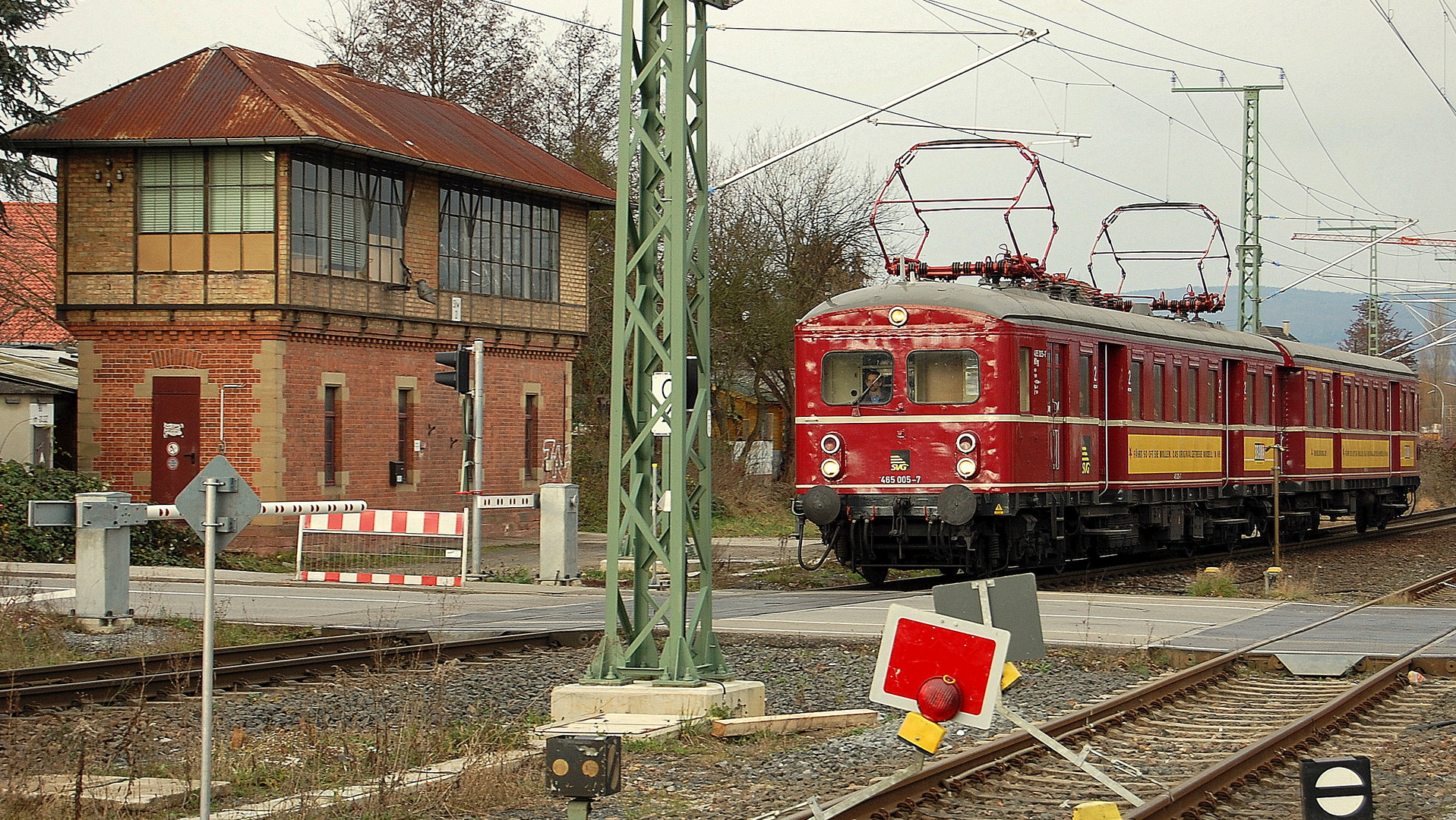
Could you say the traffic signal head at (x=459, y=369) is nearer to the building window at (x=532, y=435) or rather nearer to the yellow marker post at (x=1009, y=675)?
the building window at (x=532, y=435)

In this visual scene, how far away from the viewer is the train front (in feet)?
66.8

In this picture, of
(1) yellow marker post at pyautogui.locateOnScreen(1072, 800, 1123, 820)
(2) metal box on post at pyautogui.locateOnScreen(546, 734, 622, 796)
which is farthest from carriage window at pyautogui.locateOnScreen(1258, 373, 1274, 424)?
(2) metal box on post at pyautogui.locateOnScreen(546, 734, 622, 796)

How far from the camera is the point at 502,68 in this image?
162ft

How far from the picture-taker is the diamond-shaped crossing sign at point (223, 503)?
873 cm

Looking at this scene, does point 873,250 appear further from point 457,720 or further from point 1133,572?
point 457,720

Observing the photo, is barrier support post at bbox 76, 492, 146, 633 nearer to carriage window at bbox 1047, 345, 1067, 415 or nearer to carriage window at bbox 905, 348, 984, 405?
carriage window at bbox 905, 348, 984, 405

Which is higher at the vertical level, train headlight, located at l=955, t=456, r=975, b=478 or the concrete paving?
train headlight, located at l=955, t=456, r=975, b=478

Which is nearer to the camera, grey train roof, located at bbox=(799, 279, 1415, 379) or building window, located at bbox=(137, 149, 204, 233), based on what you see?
grey train roof, located at bbox=(799, 279, 1415, 379)

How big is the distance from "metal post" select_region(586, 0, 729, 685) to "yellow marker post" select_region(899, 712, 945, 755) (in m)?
3.68

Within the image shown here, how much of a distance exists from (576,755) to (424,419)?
25.5 metres

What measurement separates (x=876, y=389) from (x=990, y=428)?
152 centimetres

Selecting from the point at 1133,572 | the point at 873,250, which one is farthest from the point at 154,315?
the point at 873,250

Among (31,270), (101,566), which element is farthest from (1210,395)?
(31,270)

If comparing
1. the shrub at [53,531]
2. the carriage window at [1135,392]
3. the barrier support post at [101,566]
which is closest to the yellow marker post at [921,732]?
the barrier support post at [101,566]
